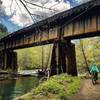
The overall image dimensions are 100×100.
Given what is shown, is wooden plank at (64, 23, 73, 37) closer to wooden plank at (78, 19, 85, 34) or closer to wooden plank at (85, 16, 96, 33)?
wooden plank at (78, 19, 85, 34)

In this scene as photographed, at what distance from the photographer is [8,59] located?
37219mm

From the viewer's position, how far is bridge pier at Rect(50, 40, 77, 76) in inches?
806

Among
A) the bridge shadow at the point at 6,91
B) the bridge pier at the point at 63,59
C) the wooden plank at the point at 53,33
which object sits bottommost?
the bridge shadow at the point at 6,91

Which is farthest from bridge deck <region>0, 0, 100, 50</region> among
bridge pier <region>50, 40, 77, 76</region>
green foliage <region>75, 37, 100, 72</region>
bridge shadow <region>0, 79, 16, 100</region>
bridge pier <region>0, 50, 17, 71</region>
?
green foliage <region>75, 37, 100, 72</region>

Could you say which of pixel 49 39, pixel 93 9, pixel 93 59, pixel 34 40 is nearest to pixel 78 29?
pixel 93 9

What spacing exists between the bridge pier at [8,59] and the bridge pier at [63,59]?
1709 cm

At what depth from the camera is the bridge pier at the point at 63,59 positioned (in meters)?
20.5

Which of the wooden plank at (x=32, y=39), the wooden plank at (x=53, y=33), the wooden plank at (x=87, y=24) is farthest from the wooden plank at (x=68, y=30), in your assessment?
the wooden plank at (x=32, y=39)

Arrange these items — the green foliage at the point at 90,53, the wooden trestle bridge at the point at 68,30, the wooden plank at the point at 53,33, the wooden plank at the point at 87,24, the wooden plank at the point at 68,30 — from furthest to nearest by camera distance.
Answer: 1. the green foliage at the point at 90,53
2. the wooden plank at the point at 53,33
3. the wooden plank at the point at 68,30
4. the wooden plank at the point at 87,24
5. the wooden trestle bridge at the point at 68,30

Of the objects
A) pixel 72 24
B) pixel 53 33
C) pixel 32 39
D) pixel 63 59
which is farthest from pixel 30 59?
pixel 72 24

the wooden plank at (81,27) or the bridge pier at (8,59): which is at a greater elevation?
the wooden plank at (81,27)

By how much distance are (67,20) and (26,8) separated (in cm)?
1526

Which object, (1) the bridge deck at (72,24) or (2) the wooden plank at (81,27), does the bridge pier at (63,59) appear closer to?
(1) the bridge deck at (72,24)

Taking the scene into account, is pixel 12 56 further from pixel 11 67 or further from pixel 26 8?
pixel 26 8
